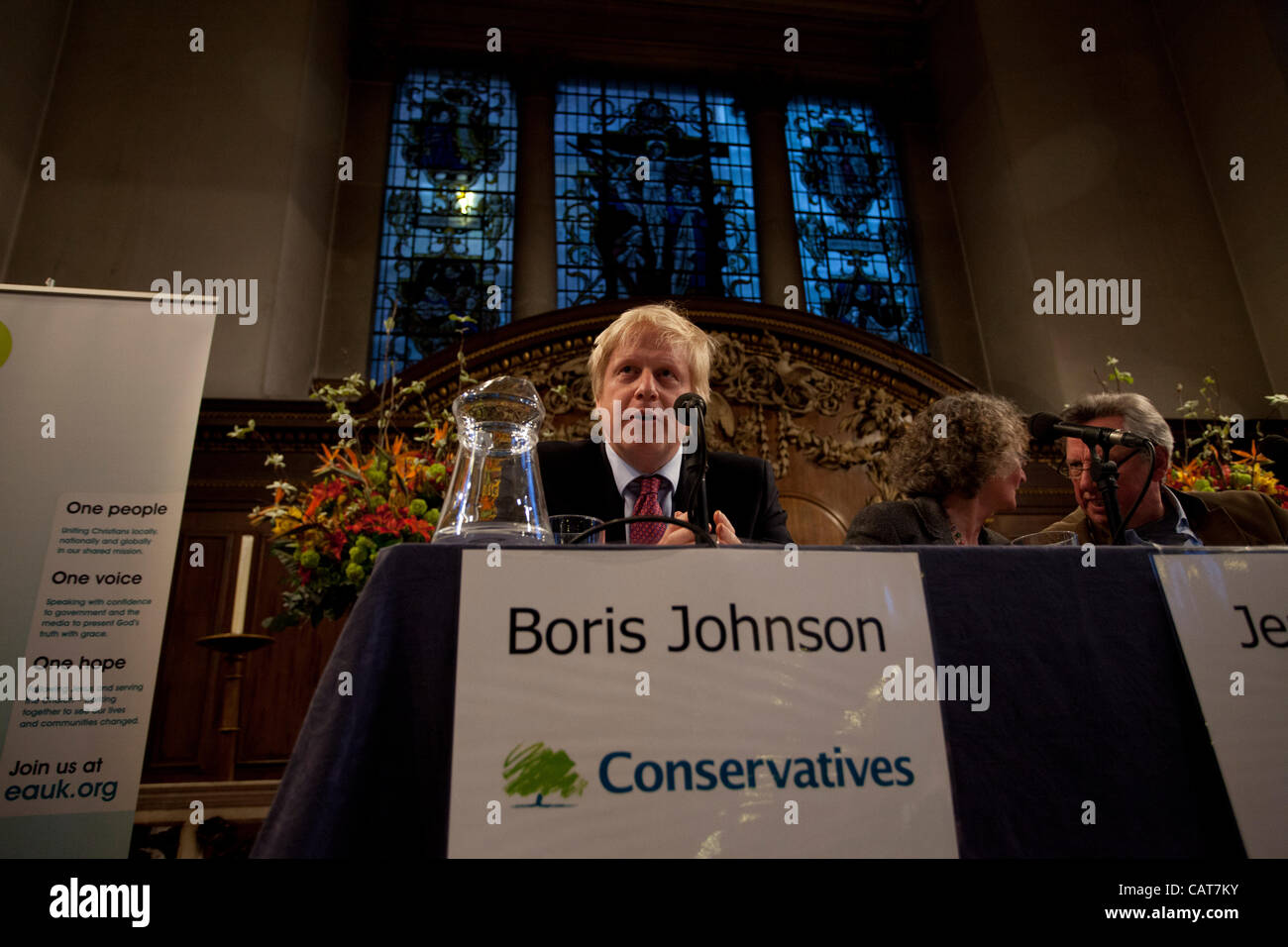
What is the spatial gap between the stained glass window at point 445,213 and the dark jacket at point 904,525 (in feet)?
12.3

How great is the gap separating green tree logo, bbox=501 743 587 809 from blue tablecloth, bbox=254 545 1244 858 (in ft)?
0.22

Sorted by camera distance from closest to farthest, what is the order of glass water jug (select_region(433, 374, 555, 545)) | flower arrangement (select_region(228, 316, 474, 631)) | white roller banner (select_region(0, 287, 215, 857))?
glass water jug (select_region(433, 374, 555, 545)) < flower arrangement (select_region(228, 316, 474, 631)) < white roller banner (select_region(0, 287, 215, 857))

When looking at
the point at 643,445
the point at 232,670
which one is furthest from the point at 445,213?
the point at 643,445

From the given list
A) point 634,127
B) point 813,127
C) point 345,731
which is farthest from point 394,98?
point 345,731

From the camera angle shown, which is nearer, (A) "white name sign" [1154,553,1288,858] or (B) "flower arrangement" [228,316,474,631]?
(A) "white name sign" [1154,553,1288,858]

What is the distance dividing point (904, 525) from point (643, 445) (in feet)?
2.22

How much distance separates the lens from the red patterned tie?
1219 mm

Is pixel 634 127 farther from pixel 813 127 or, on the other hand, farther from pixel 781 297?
pixel 781 297

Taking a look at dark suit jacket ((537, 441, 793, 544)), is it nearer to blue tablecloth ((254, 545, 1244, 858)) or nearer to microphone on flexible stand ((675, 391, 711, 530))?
microphone on flexible stand ((675, 391, 711, 530))

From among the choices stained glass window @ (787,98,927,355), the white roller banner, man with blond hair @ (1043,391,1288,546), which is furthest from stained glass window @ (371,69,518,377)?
man with blond hair @ (1043,391,1288,546)

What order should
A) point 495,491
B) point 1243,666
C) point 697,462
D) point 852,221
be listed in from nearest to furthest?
point 1243,666
point 495,491
point 697,462
point 852,221

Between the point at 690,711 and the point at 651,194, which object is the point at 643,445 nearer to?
the point at 690,711

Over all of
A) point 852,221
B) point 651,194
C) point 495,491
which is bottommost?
point 495,491

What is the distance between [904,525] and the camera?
5.95ft
